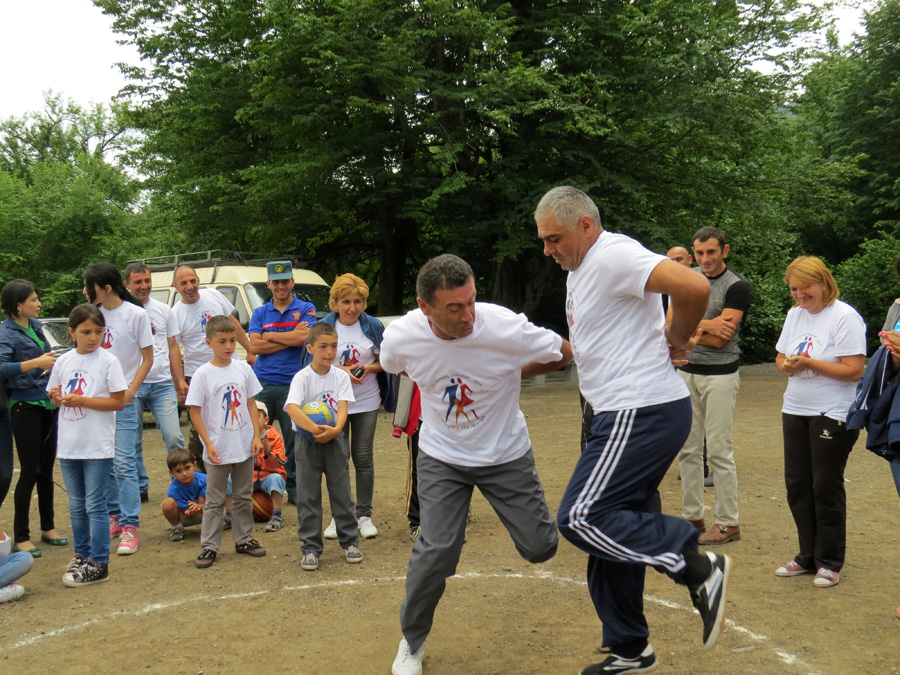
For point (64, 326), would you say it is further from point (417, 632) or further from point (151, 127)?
point (417, 632)

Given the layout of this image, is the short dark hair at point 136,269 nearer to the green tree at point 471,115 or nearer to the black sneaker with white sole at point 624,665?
the black sneaker with white sole at point 624,665

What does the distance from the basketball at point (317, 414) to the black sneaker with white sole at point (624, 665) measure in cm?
277

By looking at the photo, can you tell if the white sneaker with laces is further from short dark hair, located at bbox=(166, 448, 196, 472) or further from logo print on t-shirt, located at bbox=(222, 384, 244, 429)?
short dark hair, located at bbox=(166, 448, 196, 472)

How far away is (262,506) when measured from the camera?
7168 mm

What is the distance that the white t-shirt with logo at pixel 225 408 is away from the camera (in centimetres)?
614

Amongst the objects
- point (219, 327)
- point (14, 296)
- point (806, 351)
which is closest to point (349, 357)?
point (219, 327)

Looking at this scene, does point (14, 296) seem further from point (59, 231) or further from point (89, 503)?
point (59, 231)

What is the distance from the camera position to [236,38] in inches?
774

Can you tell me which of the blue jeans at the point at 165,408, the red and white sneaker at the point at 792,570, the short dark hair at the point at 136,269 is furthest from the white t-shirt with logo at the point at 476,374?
the short dark hair at the point at 136,269

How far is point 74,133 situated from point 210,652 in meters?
45.6

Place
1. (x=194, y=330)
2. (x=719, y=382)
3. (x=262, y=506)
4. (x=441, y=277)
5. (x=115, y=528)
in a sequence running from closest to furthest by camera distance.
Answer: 1. (x=441, y=277)
2. (x=719, y=382)
3. (x=115, y=528)
4. (x=262, y=506)
5. (x=194, y=330)

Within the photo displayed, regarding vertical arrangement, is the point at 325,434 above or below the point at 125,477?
above

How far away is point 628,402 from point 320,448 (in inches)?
118

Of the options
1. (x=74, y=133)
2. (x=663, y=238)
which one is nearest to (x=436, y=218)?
(x=663, y=238)
